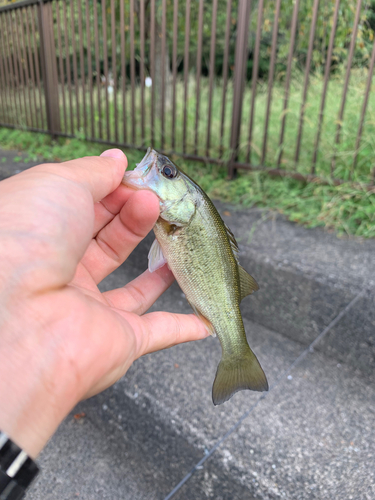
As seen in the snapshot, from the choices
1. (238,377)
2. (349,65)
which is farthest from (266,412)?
(349,65)

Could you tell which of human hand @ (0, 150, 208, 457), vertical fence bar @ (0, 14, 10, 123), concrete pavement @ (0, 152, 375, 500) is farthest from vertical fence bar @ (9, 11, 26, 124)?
human hand @ (0, 150, 208, 457)

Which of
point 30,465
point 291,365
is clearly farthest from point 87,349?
point 291,365

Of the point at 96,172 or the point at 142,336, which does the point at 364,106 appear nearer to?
the point at 96,172

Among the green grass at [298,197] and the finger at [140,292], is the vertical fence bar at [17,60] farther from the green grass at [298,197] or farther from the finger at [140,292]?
the finger at [140,292]

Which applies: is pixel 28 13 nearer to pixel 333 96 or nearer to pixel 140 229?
pixel 333 96

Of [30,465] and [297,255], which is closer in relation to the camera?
[30,465]

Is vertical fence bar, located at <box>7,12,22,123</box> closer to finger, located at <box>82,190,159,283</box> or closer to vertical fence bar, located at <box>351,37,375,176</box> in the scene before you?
vertical fence bar, located at <box>351,37,375,176</box>
